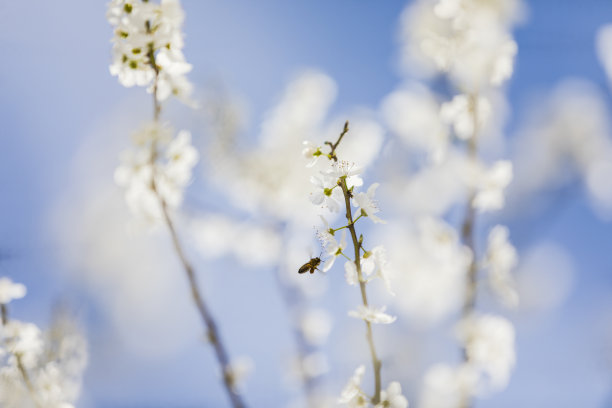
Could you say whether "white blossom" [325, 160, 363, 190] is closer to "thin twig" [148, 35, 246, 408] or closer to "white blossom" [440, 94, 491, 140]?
"thin twig" [148, 35, 246, 408]

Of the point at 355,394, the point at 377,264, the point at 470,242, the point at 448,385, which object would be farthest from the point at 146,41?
the point at 448,385

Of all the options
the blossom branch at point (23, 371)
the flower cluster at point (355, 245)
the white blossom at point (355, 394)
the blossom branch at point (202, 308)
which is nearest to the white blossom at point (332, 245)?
the flower cluster at point (355, 245)

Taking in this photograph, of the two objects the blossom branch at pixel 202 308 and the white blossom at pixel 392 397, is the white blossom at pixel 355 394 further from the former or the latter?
the blossom branch at pixel 202 308

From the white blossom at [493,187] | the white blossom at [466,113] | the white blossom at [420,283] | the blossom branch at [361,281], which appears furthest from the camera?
the white blossom at [420,283]

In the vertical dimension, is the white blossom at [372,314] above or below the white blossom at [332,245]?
below

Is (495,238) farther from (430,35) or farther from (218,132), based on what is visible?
(218,132)

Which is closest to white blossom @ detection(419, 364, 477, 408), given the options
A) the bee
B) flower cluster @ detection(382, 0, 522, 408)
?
flower cluster @ detection(382, 0, 522, 408)

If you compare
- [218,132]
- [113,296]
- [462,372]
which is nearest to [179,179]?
[462,372]
